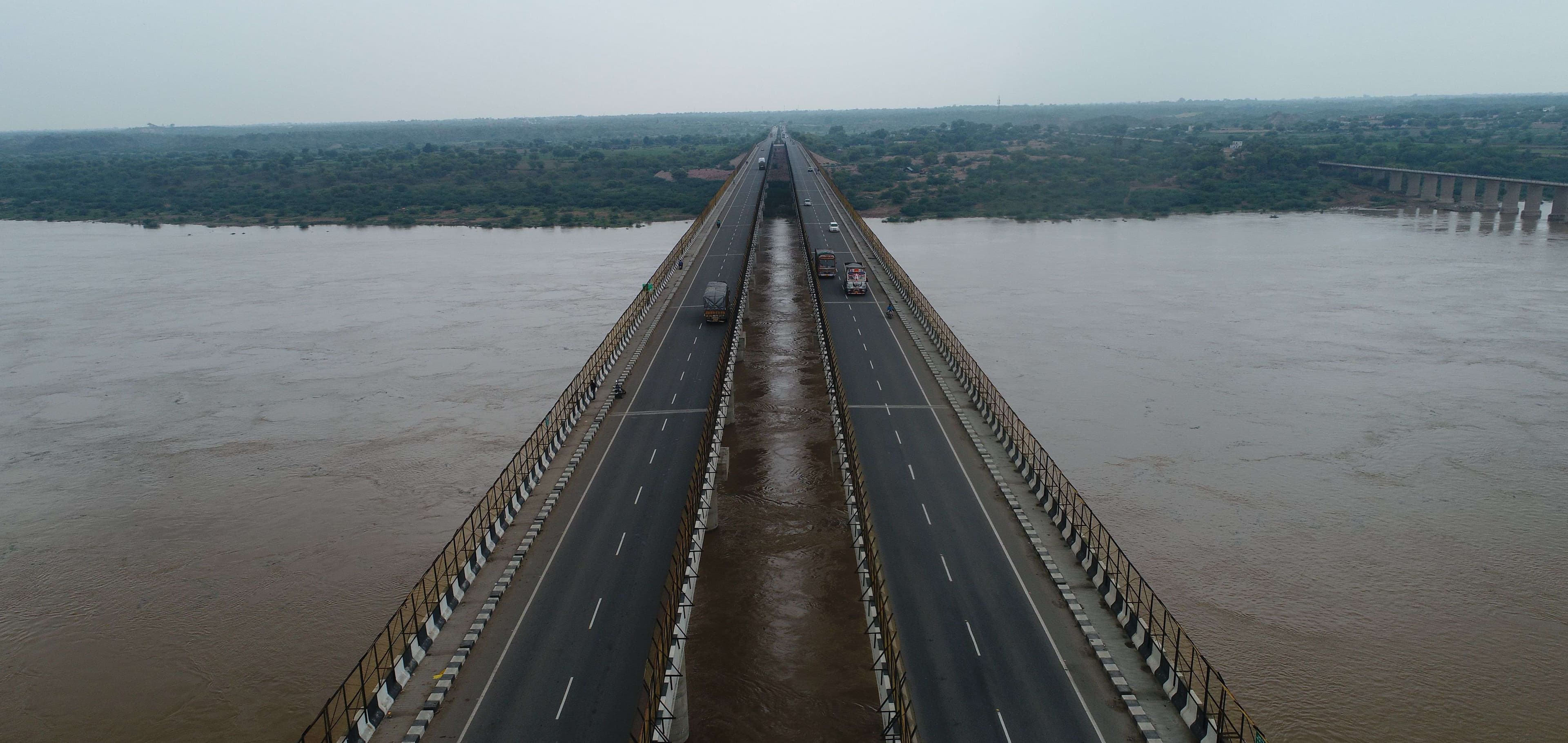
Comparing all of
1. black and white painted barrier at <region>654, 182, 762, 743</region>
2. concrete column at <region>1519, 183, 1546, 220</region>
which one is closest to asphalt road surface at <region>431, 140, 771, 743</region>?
black and white painted barrier at <region>654, 182, 762, 743</region>

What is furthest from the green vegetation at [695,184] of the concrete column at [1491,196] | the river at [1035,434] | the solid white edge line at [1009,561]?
the solid white edge line at [1009,561]

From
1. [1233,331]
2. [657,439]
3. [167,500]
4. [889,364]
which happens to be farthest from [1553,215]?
[167,500]

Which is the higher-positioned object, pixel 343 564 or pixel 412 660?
pixel 412 660

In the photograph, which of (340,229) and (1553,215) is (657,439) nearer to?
(340,229)

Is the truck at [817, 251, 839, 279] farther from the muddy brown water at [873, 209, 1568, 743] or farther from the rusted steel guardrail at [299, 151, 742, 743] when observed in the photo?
the rusted steel guardrail at [299, 151, 742, 743]

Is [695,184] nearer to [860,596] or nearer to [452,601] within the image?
[860,596]

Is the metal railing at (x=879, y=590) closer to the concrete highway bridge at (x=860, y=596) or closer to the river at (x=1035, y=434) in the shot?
the concrete highway bridge at (x=860, y=596)
